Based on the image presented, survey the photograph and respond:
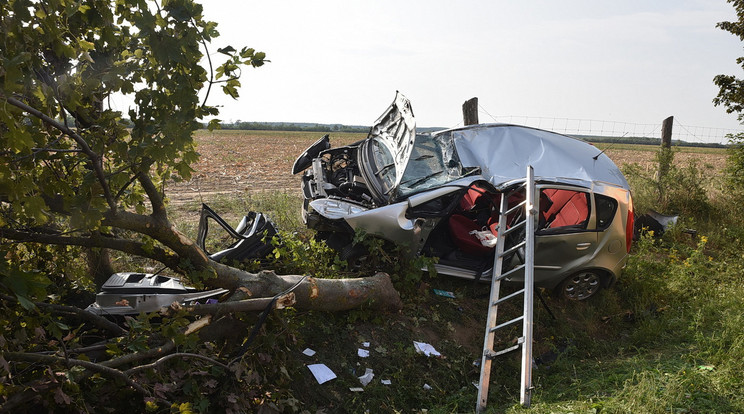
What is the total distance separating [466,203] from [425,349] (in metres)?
2.46

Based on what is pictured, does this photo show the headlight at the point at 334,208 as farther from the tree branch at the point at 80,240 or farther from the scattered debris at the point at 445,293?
the tree branch at the point at 80,240

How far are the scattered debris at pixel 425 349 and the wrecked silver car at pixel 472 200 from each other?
0.99m

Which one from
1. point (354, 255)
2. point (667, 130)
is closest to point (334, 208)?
point (354, 255)

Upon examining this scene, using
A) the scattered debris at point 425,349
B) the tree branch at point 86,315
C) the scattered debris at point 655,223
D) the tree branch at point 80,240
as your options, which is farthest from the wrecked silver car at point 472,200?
the scattered debris at point 655,223

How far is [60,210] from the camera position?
10.2 feet

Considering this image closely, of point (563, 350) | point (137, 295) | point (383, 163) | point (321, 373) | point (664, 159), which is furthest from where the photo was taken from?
point (664, 159)

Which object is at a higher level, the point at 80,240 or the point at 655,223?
the point at 80,240

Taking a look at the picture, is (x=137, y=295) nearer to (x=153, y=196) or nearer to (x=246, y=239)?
(x=153, y=196)

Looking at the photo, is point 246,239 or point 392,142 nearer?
point 246,239

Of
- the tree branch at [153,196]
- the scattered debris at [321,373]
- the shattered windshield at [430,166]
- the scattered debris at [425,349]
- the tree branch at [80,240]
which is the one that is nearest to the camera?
the tree branch at [153,196]

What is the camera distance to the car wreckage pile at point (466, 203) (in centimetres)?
527

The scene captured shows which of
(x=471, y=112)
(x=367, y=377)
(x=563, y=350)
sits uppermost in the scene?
(x=471, y=112)

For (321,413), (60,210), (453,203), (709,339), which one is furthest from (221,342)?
(709,339)

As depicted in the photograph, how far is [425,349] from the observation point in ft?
15.9
